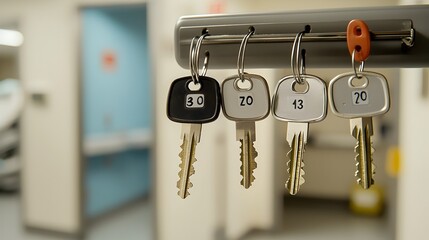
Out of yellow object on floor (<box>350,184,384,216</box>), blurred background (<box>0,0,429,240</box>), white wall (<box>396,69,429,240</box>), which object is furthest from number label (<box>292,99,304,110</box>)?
yellow object on floor (<box>350,184,384,216</box>)

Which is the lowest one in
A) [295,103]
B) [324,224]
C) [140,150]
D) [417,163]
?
[324,224]

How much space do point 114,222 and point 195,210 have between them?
Result: 5.28 feet

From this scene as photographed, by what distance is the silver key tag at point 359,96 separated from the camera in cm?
58

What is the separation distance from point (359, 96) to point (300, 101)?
3.1 inches

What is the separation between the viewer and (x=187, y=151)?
71 cm

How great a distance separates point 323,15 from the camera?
653 mm

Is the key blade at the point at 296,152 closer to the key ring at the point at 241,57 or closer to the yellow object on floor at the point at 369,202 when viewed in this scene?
the key ring at the point at 241,57

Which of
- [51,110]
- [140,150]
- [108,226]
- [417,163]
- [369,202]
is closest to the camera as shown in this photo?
[417,163]

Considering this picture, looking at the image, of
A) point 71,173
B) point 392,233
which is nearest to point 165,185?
point 71,173

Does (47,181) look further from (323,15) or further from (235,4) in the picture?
(323,15)

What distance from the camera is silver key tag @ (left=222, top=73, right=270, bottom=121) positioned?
635 mm

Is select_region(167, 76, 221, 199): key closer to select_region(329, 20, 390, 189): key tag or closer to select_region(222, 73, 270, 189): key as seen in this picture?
select_region(222, 73, 270, 189): key

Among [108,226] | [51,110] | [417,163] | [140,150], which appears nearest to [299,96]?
[417,163]

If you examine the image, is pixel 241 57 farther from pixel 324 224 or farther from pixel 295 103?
pixel 324 224
